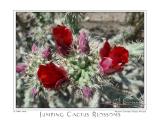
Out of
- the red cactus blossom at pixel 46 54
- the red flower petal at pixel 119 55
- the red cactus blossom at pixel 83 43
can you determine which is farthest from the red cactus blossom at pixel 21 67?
the red flower petal at pixel 119 55

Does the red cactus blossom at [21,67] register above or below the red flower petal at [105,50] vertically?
below

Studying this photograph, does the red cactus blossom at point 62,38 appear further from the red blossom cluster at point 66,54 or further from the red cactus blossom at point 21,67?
the red cactus blossom at point 21,67

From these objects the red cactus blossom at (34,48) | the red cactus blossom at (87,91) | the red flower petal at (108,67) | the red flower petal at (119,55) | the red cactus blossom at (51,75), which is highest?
the red cactus blossom at (34,48)

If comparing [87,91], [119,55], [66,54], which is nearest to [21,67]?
[66,54]

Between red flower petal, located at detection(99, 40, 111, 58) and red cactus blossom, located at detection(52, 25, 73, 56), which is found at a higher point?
red cactus blossom, located at detection(52, 25, 73, 56)

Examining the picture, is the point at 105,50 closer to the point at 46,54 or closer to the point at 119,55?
the point at 119,55

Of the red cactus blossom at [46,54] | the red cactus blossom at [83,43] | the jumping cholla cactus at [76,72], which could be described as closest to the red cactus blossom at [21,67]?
the jumping cholla cactus at [76,72]

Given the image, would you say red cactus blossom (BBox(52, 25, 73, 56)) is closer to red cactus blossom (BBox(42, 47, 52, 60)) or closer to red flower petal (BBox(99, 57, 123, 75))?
red cactus blossom (BBox(42, 47, 52, 60))

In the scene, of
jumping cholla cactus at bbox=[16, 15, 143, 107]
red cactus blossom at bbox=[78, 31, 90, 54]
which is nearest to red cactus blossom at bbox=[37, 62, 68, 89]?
jumping cholla cactus at bbox=[16, 15, 143, 107]
